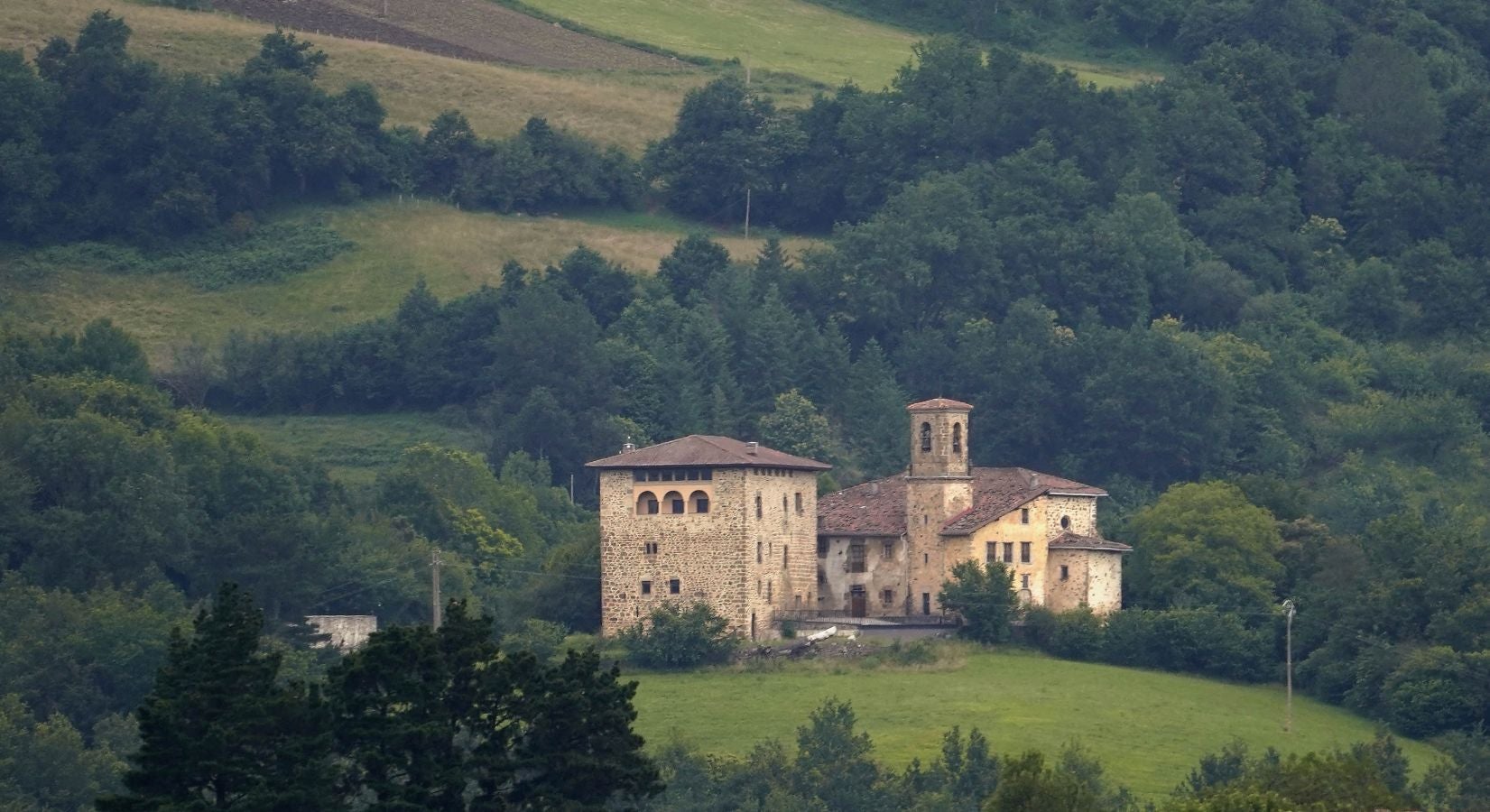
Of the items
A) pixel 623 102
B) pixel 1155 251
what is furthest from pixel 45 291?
pixel 1155 251

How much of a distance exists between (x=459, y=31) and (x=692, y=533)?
66547 millimetres

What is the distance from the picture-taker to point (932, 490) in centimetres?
9794

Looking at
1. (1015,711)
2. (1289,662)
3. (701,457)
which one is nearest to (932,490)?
(701,457)

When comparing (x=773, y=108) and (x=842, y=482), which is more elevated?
(x=773, y=108)

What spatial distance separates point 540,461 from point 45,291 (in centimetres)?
2215

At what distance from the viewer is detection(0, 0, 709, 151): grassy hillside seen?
148 metres

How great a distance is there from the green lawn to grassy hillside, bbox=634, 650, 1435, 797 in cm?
3152

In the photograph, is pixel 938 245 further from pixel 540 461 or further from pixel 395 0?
pixel 395 0

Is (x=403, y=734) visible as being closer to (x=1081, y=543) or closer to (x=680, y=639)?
(x=680, y=639)

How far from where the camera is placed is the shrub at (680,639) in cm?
9388

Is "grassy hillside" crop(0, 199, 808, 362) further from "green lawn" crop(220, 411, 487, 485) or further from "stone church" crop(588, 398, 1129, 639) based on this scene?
"stone church" crop(588, 398, 1129, 639)

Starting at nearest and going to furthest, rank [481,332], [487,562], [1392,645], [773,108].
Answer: [1392,645]
[487,562]
[481,332]
[773,108]

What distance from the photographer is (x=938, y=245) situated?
13425cm

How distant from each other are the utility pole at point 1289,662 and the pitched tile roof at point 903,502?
5.88 metres
